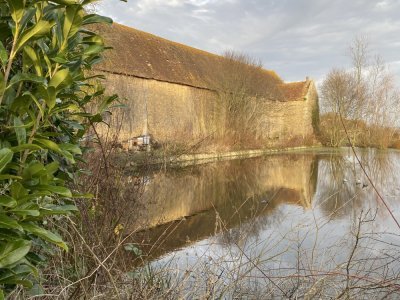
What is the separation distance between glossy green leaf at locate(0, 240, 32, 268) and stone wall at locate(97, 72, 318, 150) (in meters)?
15.5

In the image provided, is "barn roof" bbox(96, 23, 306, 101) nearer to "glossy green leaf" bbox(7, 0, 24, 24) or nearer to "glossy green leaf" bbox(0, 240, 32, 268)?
"glossy green leaf" bbox(7, 0, 24, 24)

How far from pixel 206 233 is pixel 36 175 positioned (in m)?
6.42

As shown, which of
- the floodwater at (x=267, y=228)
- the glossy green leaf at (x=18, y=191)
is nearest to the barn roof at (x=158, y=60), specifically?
the floodwater at (x=267, y=228)

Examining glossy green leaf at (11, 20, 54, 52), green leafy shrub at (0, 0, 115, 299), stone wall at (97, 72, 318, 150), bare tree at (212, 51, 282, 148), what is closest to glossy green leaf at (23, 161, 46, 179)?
green leafy shrub at (0, 0, 115, 299)

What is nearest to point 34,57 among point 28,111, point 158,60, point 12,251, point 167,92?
point 28,111

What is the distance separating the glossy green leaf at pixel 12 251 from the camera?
58.2 inches

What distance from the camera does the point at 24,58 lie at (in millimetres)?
1675

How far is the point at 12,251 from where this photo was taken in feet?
4.90

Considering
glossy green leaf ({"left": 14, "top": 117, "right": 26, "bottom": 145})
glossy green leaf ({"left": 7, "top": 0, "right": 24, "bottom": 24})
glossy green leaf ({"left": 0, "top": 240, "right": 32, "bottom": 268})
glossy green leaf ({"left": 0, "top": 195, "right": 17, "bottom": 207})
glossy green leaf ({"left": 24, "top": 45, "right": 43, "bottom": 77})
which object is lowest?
glossy green leaf ({"left": 0, "top": 240, "right": 32, "bottom": 268})

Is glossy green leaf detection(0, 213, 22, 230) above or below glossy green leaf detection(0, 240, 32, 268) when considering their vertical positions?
above

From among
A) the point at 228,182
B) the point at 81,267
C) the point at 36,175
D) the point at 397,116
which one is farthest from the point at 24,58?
the point at 397,116

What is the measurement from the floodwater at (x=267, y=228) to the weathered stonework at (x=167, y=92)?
252 inches

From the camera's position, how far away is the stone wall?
21.6 metres

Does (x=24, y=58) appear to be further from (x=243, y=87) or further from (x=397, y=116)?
(x=397, y=116)
